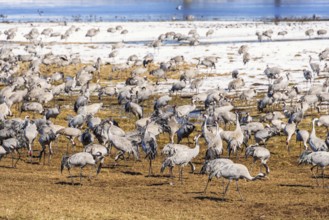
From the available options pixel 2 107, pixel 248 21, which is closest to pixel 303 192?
pixel 2 107

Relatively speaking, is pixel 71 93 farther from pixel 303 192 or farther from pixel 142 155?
pixel 303 192

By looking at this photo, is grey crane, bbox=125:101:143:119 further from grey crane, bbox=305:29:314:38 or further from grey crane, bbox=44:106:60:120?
grey crane, bbox=305:29:314:38

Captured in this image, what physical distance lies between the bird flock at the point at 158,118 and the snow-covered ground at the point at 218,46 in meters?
1.20

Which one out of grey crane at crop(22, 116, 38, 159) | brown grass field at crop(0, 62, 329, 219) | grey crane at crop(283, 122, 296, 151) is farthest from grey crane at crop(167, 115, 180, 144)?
grey crane at crop(22, 116, 38, 159)

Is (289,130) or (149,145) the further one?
(289,130)

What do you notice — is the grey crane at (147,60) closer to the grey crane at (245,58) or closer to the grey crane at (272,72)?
the grey crane at (245,58)

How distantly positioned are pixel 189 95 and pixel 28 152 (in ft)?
49.0

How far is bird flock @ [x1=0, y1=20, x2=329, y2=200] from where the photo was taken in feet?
66.8

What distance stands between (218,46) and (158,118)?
29622 mm

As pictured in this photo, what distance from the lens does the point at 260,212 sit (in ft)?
51.6

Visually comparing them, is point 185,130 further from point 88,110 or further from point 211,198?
point 211,198

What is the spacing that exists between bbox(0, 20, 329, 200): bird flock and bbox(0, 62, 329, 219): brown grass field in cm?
48

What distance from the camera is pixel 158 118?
84.7 ft

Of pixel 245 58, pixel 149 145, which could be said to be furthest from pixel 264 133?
pixel 245 58
